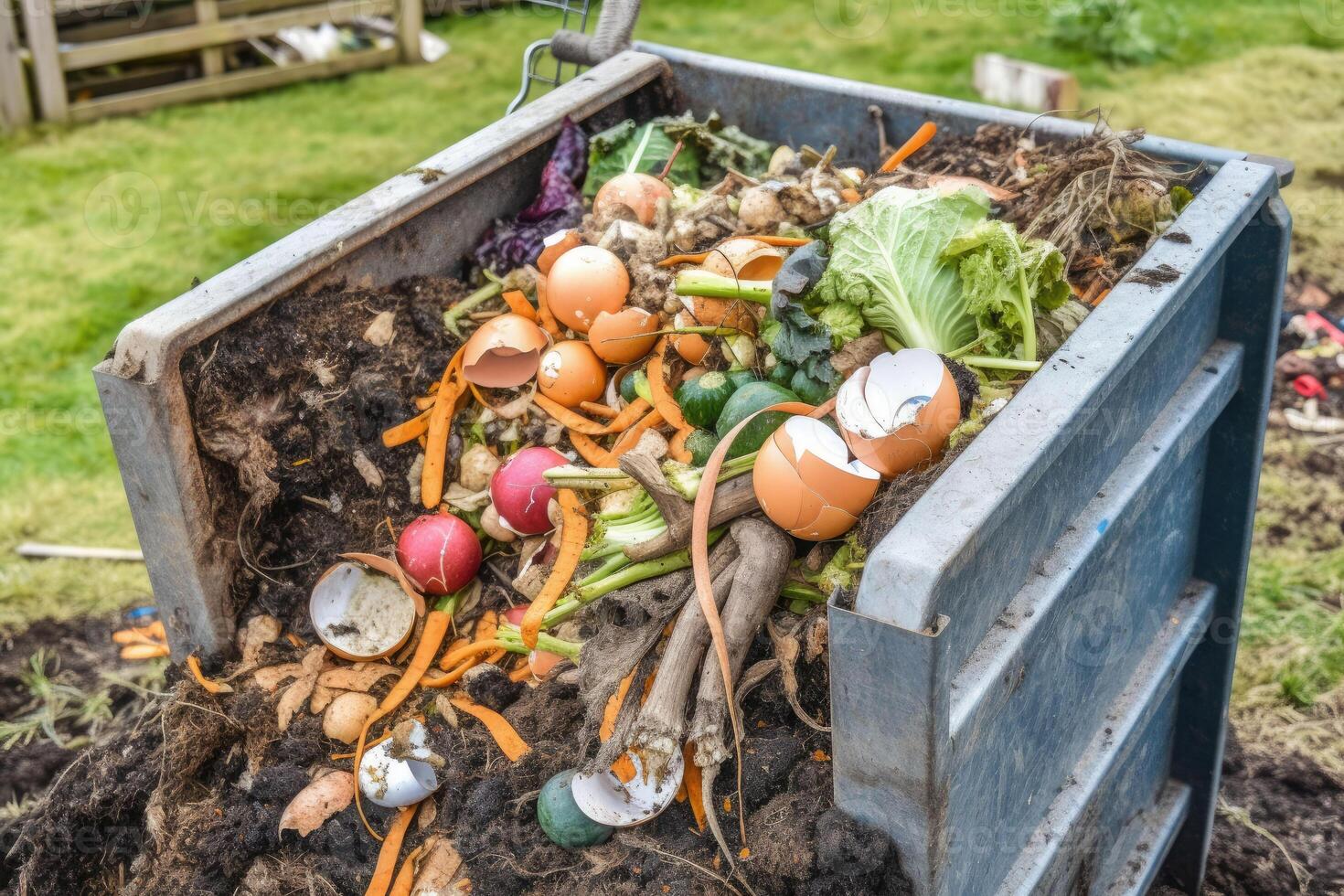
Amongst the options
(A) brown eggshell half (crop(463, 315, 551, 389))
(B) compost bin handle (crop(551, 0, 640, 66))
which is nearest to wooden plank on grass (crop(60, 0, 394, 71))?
(B) compost bin handle (crop(551, 0, 640, 66))

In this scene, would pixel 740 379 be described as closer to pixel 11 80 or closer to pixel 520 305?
pixel 520 305

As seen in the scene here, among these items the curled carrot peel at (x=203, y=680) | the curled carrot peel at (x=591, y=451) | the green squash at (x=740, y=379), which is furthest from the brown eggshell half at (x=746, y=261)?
the curled carrot peel at (x=203, y=680)

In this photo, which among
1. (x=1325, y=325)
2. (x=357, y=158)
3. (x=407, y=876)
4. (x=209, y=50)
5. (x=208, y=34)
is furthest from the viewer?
(x=209, y=50)

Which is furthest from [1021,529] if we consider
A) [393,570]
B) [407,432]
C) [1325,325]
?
[1325,325]

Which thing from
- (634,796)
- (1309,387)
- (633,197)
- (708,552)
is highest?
(633,197)

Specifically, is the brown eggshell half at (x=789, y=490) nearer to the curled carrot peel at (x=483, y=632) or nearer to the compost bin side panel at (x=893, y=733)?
the compost bin side panel at (x=893, y=733)

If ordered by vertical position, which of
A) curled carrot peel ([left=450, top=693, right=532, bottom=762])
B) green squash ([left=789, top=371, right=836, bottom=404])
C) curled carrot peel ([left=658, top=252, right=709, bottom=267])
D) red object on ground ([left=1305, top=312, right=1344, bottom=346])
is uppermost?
curled carrot peel ([left=658, top=252, right=709, bottom=267])

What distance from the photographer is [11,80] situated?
7.09m

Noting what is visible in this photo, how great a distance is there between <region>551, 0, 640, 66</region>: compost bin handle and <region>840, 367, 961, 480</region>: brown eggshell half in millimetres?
1772

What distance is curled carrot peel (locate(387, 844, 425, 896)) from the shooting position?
207cm

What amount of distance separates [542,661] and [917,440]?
86 centimetres

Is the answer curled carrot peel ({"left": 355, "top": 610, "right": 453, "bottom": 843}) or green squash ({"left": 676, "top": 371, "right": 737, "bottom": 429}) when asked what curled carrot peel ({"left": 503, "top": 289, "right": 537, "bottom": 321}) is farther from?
curled carrot peel ({"left": 355, "top": 610, "right": 453, "bottom": 843})

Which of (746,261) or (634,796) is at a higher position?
(746,261)

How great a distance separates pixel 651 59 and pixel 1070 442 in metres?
1.94
